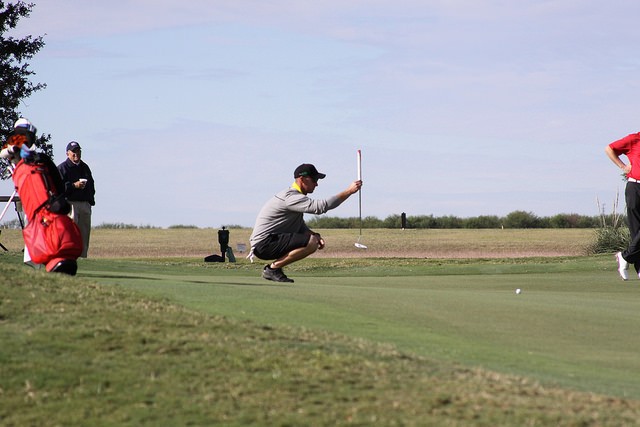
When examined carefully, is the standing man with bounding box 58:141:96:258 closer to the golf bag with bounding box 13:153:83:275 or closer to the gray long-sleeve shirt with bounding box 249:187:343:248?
the gray long-sleeve shirt with bounding box 249:187:343:248

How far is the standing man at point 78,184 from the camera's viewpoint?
19.8 m

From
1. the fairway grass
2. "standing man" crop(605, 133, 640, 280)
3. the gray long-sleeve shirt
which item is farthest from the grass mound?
"standing man" crop(605, 133, 640, 280)

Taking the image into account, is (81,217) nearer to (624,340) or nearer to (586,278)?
(586,278)

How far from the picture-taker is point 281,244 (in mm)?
16047

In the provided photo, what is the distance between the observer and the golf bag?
13008mm

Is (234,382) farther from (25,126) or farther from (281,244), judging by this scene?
(281,244)

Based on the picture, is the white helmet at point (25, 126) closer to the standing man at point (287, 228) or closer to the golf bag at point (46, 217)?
the golf bag at point (46, 217)

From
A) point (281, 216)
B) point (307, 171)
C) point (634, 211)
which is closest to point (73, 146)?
point (281, 216)

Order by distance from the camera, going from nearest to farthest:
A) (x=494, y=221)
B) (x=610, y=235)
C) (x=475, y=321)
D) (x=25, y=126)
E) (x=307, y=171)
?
(x=475, y=321) < (x=25, y=126) < (x=307, y=171) < (x=610, y=235) < (x=494, y=221)

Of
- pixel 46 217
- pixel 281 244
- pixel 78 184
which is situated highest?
pixel 78 184

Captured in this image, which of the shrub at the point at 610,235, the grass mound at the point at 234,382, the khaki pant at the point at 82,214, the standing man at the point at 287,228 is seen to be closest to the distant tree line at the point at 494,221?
the shrub at the point at 610,235

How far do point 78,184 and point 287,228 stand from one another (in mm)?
5321

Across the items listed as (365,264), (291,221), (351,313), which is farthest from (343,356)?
(365,264)

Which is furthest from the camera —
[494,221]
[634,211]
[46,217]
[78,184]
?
[494,221]
